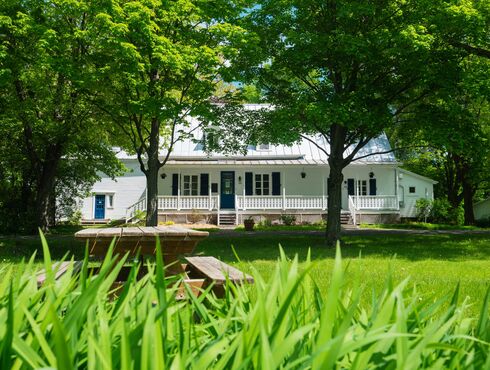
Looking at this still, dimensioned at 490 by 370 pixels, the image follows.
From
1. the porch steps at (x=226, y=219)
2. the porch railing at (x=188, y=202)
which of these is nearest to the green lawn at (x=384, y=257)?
the porch steps at (x=226, y=219)

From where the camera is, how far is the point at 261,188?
97.5ft

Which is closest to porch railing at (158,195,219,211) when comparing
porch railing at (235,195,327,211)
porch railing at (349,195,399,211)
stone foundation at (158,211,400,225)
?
stone foundation at (158,211,400,225)

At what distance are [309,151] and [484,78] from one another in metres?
19.3

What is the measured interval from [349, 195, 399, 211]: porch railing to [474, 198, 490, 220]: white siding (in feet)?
26.7

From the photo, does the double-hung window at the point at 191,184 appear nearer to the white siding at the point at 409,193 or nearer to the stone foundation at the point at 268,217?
the stone foundation at the point at 268,217

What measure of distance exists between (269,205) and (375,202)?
665 centimetres

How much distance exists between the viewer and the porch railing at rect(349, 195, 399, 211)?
2800cm

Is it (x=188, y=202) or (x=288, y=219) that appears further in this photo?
(x=188, y=202)

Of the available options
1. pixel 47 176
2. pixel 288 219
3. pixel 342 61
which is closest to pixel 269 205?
pixel 288 219

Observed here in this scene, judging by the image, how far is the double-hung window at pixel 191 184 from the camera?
2981 cm

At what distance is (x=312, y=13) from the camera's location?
13.6 m

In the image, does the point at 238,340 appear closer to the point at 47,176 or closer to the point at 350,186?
the point at 47,176

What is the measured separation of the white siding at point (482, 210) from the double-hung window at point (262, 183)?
15.4 meters

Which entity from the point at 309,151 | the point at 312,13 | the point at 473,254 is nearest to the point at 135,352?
the point at 473,254
